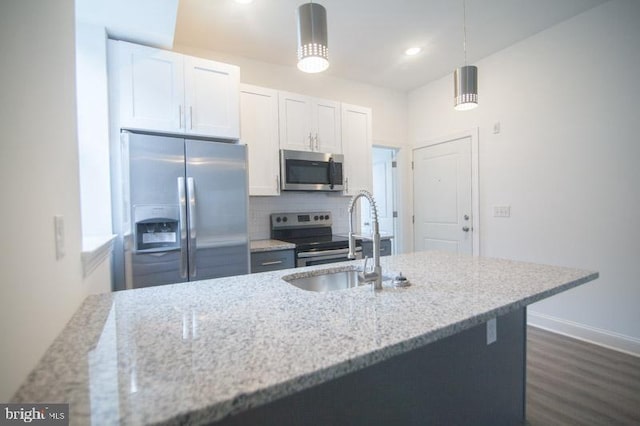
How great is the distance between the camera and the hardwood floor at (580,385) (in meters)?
1.66

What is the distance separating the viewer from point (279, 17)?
2.50 meters

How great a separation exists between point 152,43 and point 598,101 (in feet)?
12.1

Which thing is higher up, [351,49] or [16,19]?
[351,49]

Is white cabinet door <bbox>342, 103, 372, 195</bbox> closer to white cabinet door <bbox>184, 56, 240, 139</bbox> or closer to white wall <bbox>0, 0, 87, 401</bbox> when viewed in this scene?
white cabinet door <bbox>184, 56, 240, 139</bbox>

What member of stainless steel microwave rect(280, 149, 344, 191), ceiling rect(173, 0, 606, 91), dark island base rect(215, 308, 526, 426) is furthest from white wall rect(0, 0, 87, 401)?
stainless steel microwave rect(280, 149, 344, 191)

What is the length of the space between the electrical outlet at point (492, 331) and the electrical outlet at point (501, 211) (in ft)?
7.28

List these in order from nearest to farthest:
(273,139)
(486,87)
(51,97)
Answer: (51,97)
(273,139)
(486,87)

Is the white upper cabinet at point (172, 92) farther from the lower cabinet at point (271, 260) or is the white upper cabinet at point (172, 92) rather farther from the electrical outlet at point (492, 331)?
the electrical outlet at point (492, 331)

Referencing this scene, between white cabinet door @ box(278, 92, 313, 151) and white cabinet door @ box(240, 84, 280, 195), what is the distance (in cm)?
8

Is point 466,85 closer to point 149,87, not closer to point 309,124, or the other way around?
point 309,124

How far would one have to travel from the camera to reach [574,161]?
104 inches

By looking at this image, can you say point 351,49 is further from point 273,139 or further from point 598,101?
point 598,101

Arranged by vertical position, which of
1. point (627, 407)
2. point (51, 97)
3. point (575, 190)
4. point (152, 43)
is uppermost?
point (152, 43)

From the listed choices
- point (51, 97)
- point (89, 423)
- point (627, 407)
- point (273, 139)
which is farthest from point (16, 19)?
point (627, 407)
